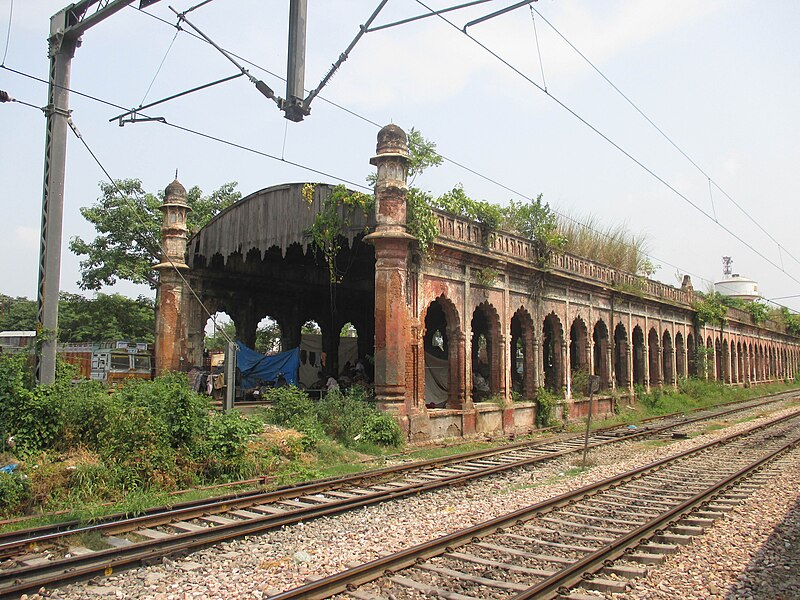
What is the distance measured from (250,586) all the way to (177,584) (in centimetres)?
67

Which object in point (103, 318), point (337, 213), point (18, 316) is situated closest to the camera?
point (337, 213)

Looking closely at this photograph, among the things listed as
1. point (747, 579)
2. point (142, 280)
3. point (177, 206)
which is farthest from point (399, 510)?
point (142, 280)

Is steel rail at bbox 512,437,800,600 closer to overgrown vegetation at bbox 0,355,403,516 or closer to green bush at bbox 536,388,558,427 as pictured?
overgrown vegetation at bbox 0,355,403,516

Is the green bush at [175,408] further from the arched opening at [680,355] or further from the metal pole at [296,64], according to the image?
the arched opening at [680,355]

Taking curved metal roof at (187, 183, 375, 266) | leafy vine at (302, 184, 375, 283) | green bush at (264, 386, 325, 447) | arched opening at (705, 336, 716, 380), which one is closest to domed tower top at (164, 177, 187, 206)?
curved metal roof at (187, 183, 375, 266)

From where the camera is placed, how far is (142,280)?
30.2 m

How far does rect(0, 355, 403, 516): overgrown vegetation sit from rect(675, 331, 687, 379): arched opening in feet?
91.0

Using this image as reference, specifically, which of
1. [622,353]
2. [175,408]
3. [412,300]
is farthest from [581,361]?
[175,408]

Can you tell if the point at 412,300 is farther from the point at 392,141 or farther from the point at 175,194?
the point at 175,194

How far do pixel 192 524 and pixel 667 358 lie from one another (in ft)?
98.8

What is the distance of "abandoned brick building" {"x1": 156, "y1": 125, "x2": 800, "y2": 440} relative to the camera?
15148mm

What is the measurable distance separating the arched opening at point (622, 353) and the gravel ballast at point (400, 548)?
57.6 feet

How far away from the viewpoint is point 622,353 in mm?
28031

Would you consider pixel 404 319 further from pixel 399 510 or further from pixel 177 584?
pixel 177 584
